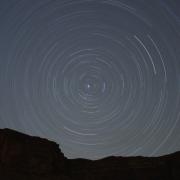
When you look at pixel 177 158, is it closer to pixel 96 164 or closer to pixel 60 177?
pixel 96 164

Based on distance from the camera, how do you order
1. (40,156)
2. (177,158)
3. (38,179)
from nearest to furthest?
(38,179)
(40,156)
(177,158)

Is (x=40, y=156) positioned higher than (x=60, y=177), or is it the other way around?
(x=40, y=156)

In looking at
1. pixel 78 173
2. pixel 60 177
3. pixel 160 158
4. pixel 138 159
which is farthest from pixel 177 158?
pixel 60 177

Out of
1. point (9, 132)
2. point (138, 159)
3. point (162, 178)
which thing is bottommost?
point (162, 178)

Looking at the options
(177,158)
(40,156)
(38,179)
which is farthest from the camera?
(177,158)

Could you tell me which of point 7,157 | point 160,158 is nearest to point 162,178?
point 160,158

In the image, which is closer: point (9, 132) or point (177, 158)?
point (9, 132)
